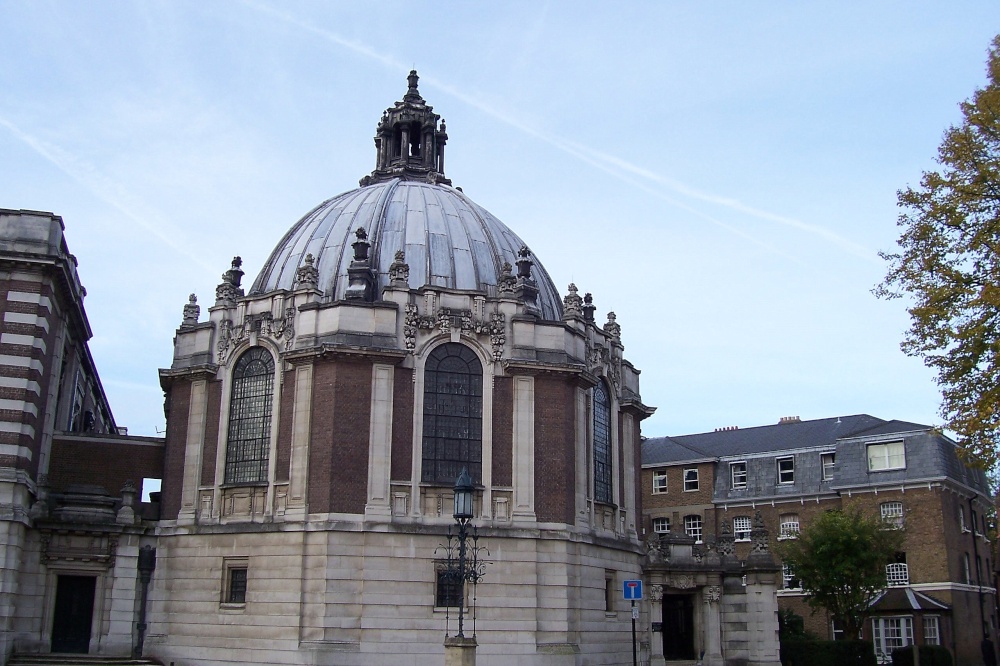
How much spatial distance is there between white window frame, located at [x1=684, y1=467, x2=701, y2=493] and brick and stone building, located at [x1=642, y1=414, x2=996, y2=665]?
0.06 m

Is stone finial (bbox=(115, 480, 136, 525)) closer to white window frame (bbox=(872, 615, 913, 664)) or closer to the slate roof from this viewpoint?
the slate roof

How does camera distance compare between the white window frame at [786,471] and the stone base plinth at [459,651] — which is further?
the white window frame at [786,471]

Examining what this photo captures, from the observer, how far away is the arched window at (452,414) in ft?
111

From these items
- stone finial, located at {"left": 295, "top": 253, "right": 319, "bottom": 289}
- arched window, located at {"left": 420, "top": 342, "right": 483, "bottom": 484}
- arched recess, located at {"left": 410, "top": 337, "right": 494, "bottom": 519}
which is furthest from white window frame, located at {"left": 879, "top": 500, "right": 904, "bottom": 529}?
stone finial, located at {"left": 295, "top": 253, "right": 319, "bottom": 289}

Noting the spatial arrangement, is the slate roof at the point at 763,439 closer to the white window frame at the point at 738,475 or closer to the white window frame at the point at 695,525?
the white window frame at the point at 738,475

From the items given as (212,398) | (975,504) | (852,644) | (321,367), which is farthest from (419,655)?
(975,504)

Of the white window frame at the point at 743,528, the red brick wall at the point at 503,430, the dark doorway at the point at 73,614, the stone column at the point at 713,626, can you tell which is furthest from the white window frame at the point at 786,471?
the dark doorway at the point at 73,614

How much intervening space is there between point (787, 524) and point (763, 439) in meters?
6.19

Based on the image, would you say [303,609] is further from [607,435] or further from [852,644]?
[852,644]

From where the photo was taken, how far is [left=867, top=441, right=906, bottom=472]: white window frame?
5322cm

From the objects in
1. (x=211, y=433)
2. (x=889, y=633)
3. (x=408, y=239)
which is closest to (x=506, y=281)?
(x=408, y=239)

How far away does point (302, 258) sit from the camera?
39.4m

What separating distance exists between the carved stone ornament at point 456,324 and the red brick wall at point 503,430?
1.03 metres

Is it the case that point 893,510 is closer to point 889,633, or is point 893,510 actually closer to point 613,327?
point 889,633
